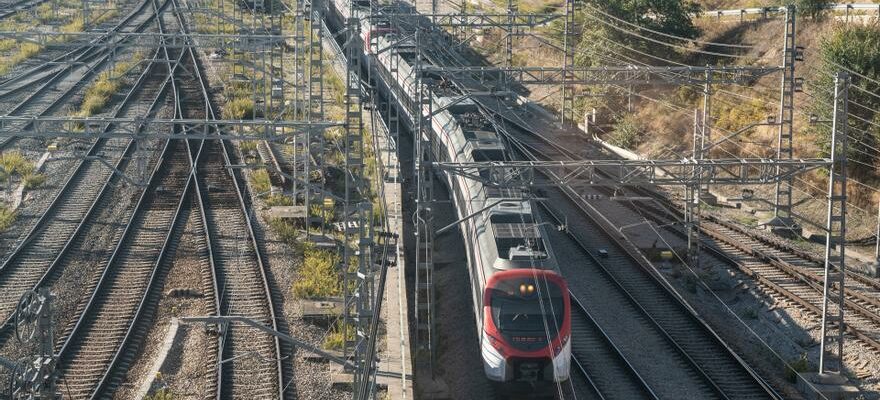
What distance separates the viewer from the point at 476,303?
20.1 meters

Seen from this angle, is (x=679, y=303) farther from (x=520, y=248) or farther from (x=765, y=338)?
(x=520, y=248)

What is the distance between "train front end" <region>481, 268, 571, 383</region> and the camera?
17.9m

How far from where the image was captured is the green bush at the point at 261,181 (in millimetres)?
31297

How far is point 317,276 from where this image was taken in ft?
78.9

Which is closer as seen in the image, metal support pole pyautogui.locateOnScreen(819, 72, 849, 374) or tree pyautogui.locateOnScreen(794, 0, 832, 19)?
metal support pole pyautogui.locateOnScreen(819, 72, 849, 374)

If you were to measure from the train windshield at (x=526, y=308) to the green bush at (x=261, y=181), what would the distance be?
14203mm

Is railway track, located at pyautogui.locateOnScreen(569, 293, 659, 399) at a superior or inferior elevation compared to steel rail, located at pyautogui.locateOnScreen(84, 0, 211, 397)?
inferior

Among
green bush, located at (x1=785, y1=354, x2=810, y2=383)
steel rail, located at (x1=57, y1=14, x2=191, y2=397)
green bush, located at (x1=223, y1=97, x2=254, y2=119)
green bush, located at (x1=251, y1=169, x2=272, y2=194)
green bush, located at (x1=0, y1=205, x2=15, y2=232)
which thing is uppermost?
green bush, located at (x1=223, y1=97, x2=254, y2=119)

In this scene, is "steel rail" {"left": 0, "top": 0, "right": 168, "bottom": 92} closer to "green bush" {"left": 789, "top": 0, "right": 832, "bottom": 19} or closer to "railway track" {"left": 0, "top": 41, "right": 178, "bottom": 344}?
"railway track" {"left": 0, "top": 41, "right": 178, "bottom": 344}

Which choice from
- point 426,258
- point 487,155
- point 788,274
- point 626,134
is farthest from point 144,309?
point 626,134

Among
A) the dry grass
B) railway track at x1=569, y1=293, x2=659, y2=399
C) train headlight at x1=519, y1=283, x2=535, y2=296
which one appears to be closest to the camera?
train headlight at x1=519, y1=283, x2=535, y2=296

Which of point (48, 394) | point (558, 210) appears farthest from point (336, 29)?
point (48, 394)

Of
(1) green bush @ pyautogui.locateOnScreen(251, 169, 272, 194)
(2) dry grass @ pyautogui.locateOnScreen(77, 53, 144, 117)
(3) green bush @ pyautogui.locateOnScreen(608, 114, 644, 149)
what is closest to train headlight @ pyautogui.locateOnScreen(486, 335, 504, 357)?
(1) green bush @ pyautogui.locateOnScreen(251, 169, 272, 194)

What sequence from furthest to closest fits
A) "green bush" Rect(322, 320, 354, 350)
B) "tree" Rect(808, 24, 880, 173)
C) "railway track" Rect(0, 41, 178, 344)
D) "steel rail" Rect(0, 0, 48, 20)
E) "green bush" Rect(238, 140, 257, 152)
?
"steel rail" Rect(0, 0, 48, 20)
"green bush" Rect(238, 140, 257, 152)
"tree" Rect(808, 24, 880, 173)
"railway track" Rect(0, 41, 178, 344)
"green bush" Rect(322, 320, 354, 350)
